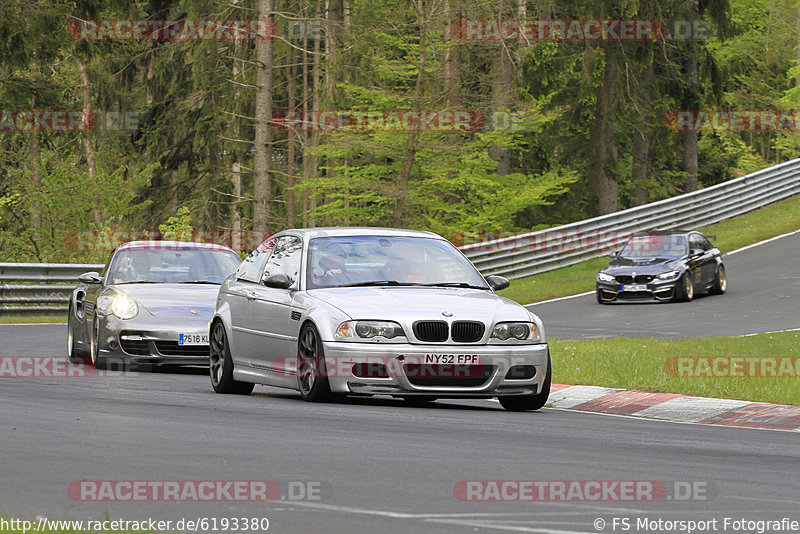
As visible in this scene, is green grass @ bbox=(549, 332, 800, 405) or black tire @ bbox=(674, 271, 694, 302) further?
black tire @ bbox=(674, 271, 694, 302)

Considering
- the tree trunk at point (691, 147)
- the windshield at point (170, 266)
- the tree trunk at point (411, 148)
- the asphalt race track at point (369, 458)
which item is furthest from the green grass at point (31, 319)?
the tree trunk at point (691, 147)

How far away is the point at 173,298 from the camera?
52.9 ft

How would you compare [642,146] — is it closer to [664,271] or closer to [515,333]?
[664,271]

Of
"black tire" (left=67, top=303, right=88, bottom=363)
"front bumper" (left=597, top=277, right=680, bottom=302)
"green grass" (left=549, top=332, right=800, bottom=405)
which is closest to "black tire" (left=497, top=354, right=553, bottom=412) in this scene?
"green grass" (left=549, top=332, right=800, bottom=405)

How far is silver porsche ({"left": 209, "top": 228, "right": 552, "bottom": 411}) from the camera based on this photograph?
11.5 m

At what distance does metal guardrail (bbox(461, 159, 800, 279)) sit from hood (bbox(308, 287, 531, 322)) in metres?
20.5

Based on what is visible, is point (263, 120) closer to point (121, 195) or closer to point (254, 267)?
point (121, 195)

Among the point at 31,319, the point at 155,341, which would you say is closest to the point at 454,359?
the point at 155,341

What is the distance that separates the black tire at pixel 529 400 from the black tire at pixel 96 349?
5824 millimetres

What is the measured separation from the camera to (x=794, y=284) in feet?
96.5

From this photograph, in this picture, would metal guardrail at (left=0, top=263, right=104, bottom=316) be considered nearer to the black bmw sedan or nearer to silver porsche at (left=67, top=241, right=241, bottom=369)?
silver porsche at (left=67, top=241, right=241, bottom=369)

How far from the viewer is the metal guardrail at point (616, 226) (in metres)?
33.9

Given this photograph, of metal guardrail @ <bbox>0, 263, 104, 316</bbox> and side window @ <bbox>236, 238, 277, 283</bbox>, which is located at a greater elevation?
side window @ <bbox>236, 238, 277, 283</bbox>

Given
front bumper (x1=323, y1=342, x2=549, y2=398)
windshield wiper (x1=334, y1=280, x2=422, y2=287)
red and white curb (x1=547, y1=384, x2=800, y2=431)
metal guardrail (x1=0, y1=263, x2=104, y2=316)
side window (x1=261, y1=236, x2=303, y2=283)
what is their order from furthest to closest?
metal guardrail (x1=0, y1=263, x2=104, y2=316)
side window (x1=261, y1=236, x2=303, y2=283)
windshield wiper (x1=334, y1=280, x2=422, y2=287)
red and white curb (x1=547, y1=384, x2=800, y2=431)
front bumper (x1=323, y1=342, x2=549, y2=398)
